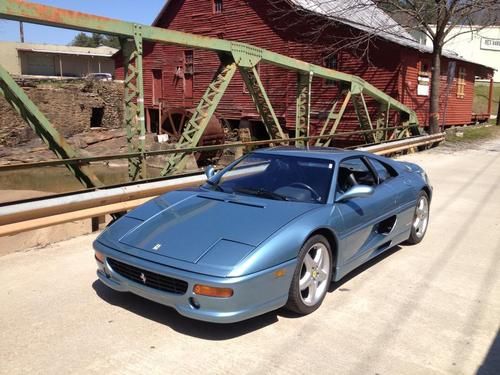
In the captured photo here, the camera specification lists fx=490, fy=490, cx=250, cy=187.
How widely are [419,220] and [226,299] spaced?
357cm

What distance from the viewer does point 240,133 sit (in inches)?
1013

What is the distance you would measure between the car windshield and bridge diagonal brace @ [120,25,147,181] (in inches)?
125

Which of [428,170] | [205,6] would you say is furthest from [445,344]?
[205,6]

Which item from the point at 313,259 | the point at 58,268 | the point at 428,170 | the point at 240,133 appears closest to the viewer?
the point at 313,259

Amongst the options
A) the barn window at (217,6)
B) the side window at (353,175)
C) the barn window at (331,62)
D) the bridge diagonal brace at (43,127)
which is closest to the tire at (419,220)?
the side window at (353,175)

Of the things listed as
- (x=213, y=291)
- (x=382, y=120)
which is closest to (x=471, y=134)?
(x=382, y=120)

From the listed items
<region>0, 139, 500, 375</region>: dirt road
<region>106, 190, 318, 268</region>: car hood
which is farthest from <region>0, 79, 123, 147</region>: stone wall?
<region>106, 190, 318, 268</region>: car hood

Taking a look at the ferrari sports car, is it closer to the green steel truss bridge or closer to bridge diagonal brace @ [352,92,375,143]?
the green steel truss bridge

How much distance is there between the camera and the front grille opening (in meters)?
3.37

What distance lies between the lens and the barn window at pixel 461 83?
27.2m

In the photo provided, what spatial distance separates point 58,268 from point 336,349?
9.66 ft

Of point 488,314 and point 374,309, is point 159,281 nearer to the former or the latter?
point 374,309

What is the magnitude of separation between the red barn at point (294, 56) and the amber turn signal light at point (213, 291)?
18.5 metres

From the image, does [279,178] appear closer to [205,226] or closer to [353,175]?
[353,175]
